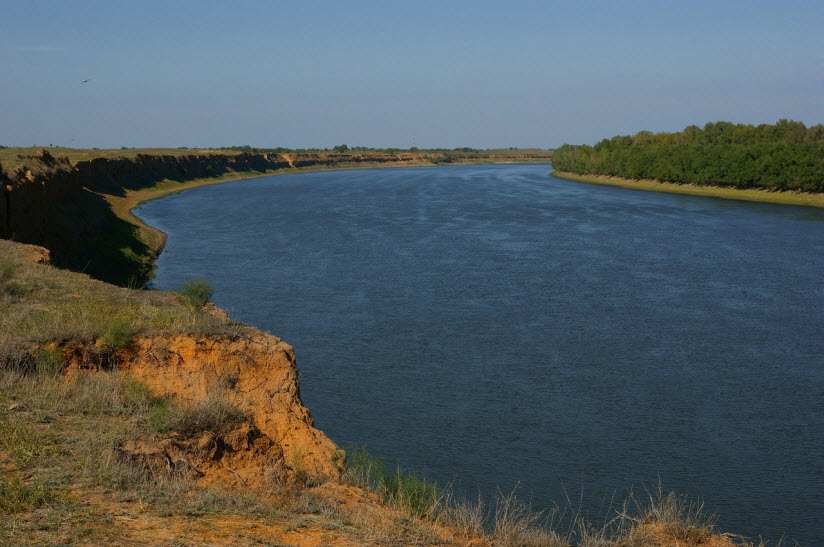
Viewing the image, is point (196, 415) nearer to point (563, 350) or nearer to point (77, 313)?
point (77, 313)

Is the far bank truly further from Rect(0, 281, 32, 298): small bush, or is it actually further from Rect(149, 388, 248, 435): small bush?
Rect(149, 388, 248, 435): small bush

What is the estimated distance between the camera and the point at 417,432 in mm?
17438

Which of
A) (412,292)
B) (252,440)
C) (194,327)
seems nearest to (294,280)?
(412,292)

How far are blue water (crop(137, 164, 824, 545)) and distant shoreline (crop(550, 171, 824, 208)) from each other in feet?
81.0

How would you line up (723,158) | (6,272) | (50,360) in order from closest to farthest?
(50,360) < (6,272) < (723,158)

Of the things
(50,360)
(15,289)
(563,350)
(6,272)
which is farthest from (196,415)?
(563,350)

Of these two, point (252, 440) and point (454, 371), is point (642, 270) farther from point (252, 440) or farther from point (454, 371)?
point (252, 440)

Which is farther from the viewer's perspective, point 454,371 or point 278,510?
point 454,371

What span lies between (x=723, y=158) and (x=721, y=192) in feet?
17.5

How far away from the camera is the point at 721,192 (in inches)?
3310

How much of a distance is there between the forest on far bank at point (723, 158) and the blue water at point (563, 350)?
2867 cm

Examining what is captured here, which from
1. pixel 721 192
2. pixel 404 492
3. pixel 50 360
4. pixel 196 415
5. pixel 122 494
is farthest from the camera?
pixel 721 192

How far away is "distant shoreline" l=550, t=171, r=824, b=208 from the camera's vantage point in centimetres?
7281

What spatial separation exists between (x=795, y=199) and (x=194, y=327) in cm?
7501
